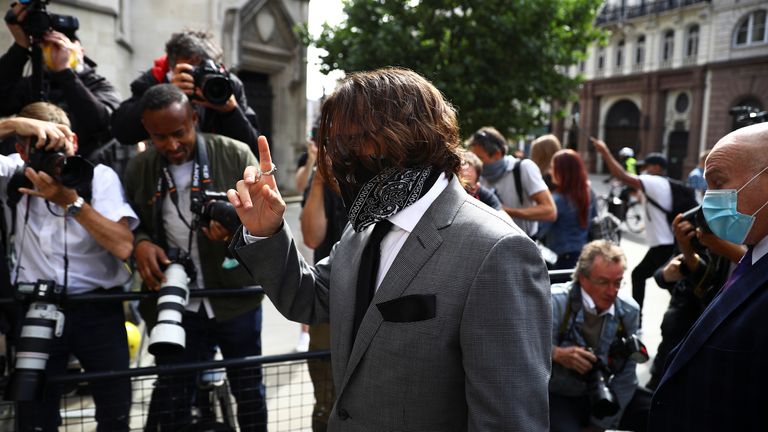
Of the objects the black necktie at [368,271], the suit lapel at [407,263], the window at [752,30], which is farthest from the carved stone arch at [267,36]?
the window at [752,30]

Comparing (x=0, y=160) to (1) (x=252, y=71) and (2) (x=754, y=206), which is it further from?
(1) (x=252, y=71)

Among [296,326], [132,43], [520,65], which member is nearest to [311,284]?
[296,326]

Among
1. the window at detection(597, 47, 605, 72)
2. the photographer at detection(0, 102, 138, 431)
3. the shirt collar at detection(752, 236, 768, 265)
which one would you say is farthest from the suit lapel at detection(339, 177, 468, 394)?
the window at detection(597, 47, 605, 72)

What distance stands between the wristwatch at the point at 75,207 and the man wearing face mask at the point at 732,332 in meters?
2.36

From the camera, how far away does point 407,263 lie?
1.52m

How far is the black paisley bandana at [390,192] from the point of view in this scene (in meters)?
1.55

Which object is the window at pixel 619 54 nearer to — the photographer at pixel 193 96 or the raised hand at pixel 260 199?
the photographer at pixel 193 96

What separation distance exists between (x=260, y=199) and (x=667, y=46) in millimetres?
39569

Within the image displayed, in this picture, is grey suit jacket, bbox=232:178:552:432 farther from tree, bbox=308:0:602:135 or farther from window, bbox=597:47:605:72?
window, bbox=597:47:605:72

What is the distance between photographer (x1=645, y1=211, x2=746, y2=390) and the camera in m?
2.98

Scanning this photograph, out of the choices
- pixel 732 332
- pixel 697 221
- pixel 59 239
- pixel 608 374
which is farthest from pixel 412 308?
pixel 697 221

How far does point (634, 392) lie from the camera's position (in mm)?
3307

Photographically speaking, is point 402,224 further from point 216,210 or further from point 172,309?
point 172,309

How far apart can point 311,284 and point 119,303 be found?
1.39 metres
